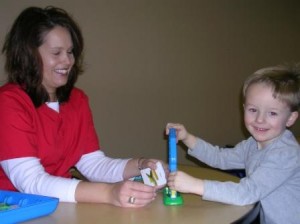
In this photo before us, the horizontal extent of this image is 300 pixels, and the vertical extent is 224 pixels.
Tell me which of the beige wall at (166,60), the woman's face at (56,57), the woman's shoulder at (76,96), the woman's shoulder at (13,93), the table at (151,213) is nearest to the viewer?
the table at (151,213)

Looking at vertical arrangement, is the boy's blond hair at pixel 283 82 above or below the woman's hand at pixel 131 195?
above

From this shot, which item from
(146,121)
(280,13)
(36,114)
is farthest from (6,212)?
(280,13)

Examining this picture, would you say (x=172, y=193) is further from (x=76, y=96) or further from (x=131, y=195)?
(x=76, y=96)

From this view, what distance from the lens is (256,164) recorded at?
1.22 metres

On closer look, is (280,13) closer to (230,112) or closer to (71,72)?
(230,112)

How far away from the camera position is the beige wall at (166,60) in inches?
85.0

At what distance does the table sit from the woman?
29 mm

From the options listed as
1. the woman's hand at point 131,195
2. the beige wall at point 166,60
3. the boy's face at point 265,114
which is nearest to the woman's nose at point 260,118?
the boy's face at point 265,114

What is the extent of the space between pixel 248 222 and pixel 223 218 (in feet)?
0.27

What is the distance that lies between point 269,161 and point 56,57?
79 cm

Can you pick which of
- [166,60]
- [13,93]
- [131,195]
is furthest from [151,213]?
[166,60]

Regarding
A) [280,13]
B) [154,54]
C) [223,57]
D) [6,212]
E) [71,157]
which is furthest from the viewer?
[280,13]

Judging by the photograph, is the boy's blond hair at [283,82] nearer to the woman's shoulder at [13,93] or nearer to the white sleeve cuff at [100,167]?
the white sleeve cuff at [100,167]

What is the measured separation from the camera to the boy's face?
47.1 inches
